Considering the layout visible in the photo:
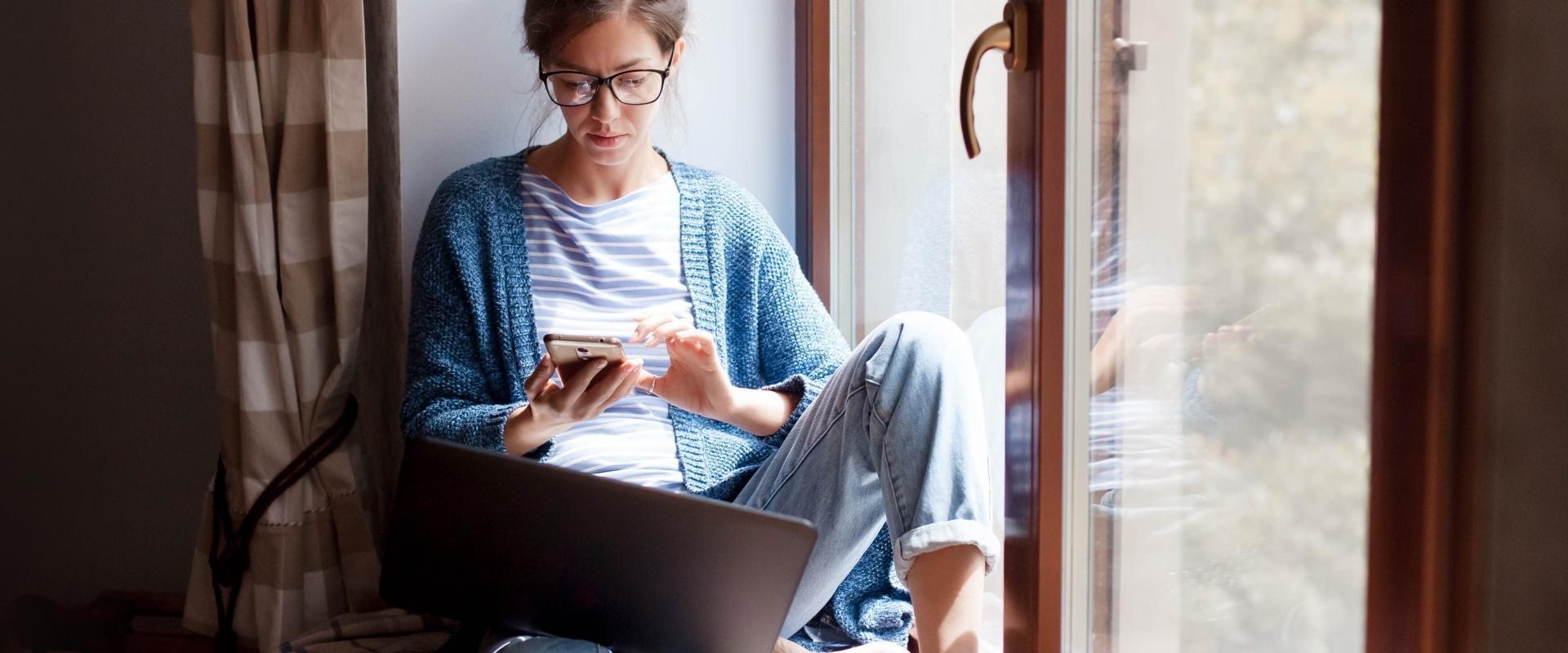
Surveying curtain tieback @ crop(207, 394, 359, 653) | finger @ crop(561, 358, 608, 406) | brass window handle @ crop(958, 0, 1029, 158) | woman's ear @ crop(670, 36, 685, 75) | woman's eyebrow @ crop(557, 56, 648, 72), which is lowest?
curtain tieback @ crop(207, 394, 359, 653)

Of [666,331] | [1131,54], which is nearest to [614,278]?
[666,331]

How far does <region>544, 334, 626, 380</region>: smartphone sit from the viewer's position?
119cm

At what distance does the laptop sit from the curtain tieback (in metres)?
0.39

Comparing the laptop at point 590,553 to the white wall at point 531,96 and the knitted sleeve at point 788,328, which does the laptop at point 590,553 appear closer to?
the knitted sleeve at point 788,328

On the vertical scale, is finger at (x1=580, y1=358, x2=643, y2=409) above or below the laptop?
above

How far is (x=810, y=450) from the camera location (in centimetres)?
129

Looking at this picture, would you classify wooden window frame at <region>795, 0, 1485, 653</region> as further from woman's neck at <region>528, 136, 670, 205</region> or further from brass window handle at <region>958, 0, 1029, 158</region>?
woman's neck at <region>528, 136, 670, 205</region>

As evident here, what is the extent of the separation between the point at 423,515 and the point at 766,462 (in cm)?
39

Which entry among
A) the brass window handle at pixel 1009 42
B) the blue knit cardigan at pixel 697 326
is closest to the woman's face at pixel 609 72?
the blue knit cardigan at pixel 697 326

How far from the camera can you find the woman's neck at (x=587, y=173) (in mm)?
1558

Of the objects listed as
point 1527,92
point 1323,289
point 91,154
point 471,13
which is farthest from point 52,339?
point 1527,92

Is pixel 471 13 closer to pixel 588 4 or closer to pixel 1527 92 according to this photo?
pixel 588 4

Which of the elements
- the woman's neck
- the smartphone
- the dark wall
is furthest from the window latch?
the dark wall

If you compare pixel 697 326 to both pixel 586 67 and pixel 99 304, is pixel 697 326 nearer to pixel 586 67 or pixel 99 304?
pixel 586 67
